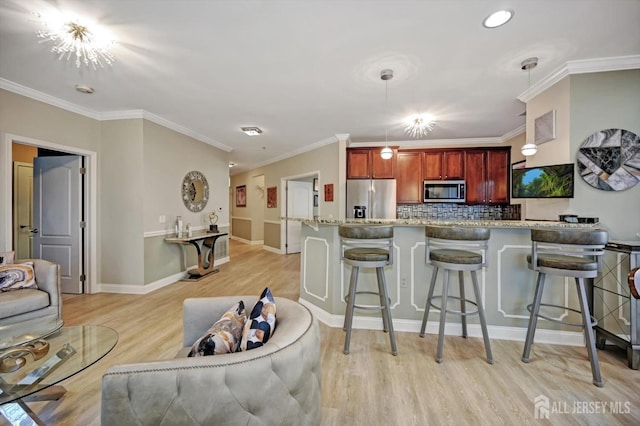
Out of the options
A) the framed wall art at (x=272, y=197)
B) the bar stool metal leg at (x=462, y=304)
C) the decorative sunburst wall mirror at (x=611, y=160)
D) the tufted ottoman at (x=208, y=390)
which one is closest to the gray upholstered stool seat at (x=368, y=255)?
the bar stool metal leg at (x=462, y=304)

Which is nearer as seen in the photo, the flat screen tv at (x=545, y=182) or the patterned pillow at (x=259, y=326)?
the patterned pillow at (x=259, y=326)

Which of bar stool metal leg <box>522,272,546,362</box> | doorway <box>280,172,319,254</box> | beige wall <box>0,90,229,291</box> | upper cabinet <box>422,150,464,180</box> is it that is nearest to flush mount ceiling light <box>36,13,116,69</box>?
beige wall <box>0,90,229,291</box>

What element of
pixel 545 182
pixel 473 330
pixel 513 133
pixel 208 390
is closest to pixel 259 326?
pixel 208 390

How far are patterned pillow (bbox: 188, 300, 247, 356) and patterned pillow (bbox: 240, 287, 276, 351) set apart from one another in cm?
8

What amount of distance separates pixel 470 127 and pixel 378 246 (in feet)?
10.5

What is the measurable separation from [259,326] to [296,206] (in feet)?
20.3

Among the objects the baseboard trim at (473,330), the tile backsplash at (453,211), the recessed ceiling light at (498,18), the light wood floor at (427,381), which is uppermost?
the recessed ceiling light at (498,18)

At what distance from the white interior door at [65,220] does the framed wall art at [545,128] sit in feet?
19.4

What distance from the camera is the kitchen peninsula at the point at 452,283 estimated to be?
8.10ft

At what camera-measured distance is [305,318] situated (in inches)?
46.1

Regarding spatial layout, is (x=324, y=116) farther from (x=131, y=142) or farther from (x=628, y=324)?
(x=628, y=324)

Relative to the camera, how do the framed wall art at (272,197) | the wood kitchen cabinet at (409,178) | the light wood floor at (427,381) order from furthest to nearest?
the framed wall art at (272,197), the wood kitchen cabinet at (409,178), the light wood floor at (427,381)

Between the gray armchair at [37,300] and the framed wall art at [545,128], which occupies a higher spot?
the framed wall art at [545,128]

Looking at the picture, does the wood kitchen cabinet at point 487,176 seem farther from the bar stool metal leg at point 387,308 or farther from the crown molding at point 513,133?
the bar stool metal leg at point 387,308
